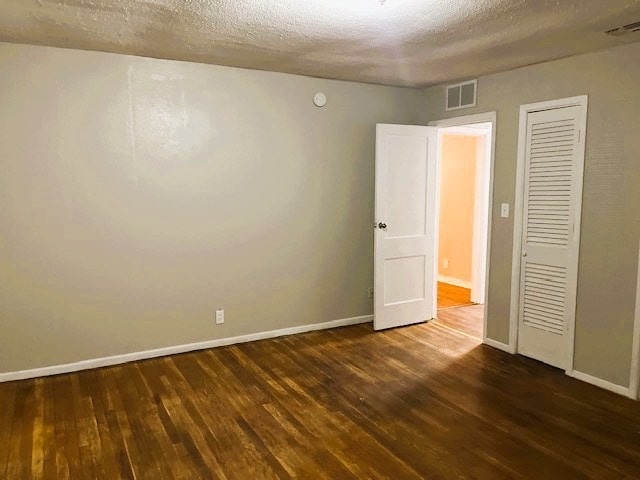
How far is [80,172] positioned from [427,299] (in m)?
3.40

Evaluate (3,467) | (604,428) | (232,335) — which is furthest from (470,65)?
(3,467)

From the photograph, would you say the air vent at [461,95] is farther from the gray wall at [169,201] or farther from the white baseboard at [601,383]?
the white baseboard at [601,383]

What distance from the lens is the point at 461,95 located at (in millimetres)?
4332

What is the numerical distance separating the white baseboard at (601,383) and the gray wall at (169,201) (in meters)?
2.05

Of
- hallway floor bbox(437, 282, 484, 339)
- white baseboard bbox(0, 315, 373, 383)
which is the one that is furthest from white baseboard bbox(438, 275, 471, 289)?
white baseboard bbox(0, 315, 373, 383)

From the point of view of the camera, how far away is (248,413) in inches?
115

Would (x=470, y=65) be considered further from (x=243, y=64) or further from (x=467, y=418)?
(x=467, y=418)

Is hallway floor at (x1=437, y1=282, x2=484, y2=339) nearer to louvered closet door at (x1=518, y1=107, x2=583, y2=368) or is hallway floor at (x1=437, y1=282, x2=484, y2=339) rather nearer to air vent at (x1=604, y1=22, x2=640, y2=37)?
louvered closet door at (x1=518, y1=107, x2=583, y2=368)

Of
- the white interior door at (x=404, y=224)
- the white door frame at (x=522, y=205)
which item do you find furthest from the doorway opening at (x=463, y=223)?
the white door frame at (x=522, y=205)

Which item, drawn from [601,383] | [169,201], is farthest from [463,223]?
[169,201]

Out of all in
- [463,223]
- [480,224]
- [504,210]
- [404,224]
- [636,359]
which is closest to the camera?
[636,359]

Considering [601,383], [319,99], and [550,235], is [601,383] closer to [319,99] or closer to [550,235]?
[550,235]

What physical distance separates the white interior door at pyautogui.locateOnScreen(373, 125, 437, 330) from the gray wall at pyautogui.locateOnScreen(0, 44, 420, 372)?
1.01ft

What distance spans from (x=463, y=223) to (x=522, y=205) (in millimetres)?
2648
